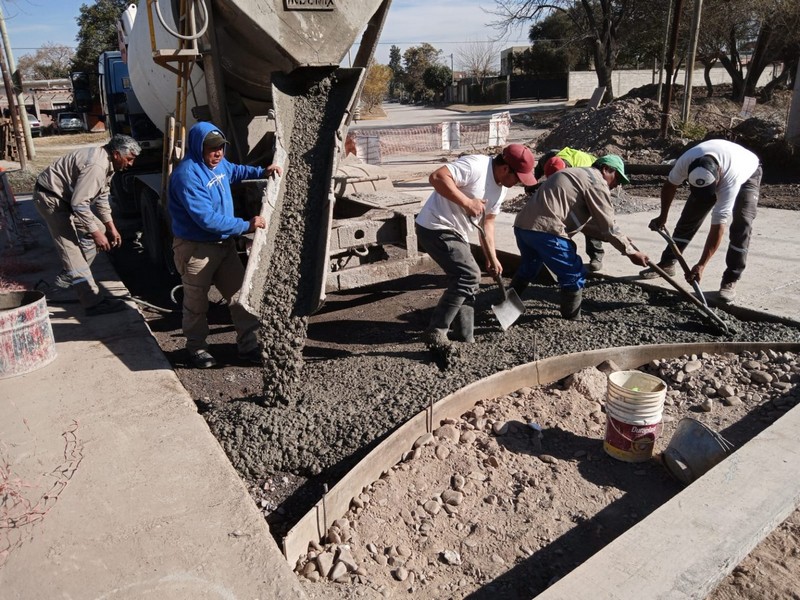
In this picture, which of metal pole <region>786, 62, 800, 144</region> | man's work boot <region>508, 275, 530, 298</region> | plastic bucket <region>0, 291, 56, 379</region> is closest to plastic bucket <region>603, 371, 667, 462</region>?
man's work boot <region>508, 275, 530, 298</region>

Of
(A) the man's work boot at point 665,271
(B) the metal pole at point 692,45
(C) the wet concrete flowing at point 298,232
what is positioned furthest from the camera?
(B) the metal pole at point 692,45

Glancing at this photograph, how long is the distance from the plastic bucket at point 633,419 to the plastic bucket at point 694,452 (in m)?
0.12

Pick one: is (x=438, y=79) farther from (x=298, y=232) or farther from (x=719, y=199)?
(x=298, y=232)

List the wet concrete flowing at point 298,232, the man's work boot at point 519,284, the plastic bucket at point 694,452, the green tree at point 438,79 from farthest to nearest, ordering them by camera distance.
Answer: the green tree at point 438,79
the man's work boot at point 519,284
the wet concrete flowing at point 298,232
the plastic bucket at point 694,452

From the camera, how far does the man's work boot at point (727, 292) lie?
5.14 meters

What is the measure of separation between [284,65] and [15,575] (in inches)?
143

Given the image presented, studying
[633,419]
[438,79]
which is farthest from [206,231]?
[438,79]

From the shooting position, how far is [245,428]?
3.51 metres

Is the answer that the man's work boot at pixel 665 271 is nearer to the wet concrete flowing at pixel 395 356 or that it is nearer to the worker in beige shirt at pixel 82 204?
the wet concrete flowing at pixel 395 356

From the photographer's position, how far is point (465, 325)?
460 centimetres

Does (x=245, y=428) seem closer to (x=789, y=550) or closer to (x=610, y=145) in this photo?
(x=789, y=550)

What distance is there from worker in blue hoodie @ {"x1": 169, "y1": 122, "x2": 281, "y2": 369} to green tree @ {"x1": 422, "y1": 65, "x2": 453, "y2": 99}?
45.7 meters

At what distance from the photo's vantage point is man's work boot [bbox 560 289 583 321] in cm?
483

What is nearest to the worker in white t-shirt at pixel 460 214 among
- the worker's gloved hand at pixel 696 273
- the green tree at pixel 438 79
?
the worker's gloved hand at pixel 696 273
